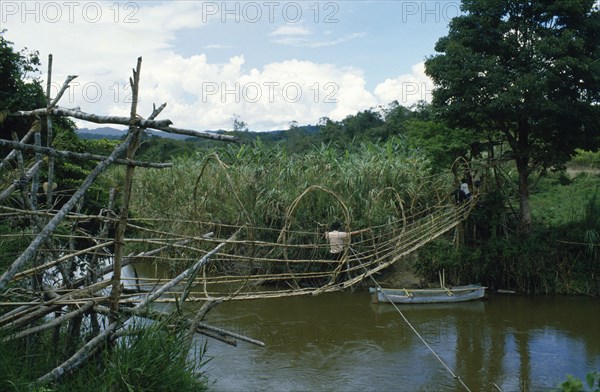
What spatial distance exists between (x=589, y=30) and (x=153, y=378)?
713 centimetres

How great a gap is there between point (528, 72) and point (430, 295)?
3.04 metres

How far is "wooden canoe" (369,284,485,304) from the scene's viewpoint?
24.6ft

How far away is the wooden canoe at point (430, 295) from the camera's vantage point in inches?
295

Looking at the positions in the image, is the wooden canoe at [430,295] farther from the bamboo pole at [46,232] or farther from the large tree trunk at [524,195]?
the bamboo pole at [46,232]

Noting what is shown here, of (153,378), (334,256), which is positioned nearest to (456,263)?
(334,256)

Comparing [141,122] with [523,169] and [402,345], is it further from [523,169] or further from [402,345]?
[523,169]

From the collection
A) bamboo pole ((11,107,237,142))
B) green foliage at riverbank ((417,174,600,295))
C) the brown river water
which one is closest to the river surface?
the brown river water

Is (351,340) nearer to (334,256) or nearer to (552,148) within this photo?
(334,256)

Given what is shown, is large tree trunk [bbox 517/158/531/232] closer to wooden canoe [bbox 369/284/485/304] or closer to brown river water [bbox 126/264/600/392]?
brown river water [bbox 126/264/600/392]

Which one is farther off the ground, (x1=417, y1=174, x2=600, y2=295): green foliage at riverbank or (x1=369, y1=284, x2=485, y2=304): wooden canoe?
(x1=417, y1=174, x2=600, y2=295): green foliage at riverbank

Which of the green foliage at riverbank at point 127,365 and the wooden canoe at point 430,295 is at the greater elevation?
the green foliage at riverbank at point 127,365

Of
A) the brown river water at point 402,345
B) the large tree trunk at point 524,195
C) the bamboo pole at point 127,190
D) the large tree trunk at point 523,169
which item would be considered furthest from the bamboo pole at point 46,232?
the large tree trunk at point 524,195

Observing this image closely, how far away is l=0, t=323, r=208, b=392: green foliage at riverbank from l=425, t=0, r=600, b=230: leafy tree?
18.5 feet

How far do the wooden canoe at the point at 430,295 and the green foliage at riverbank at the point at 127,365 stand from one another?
447cm
